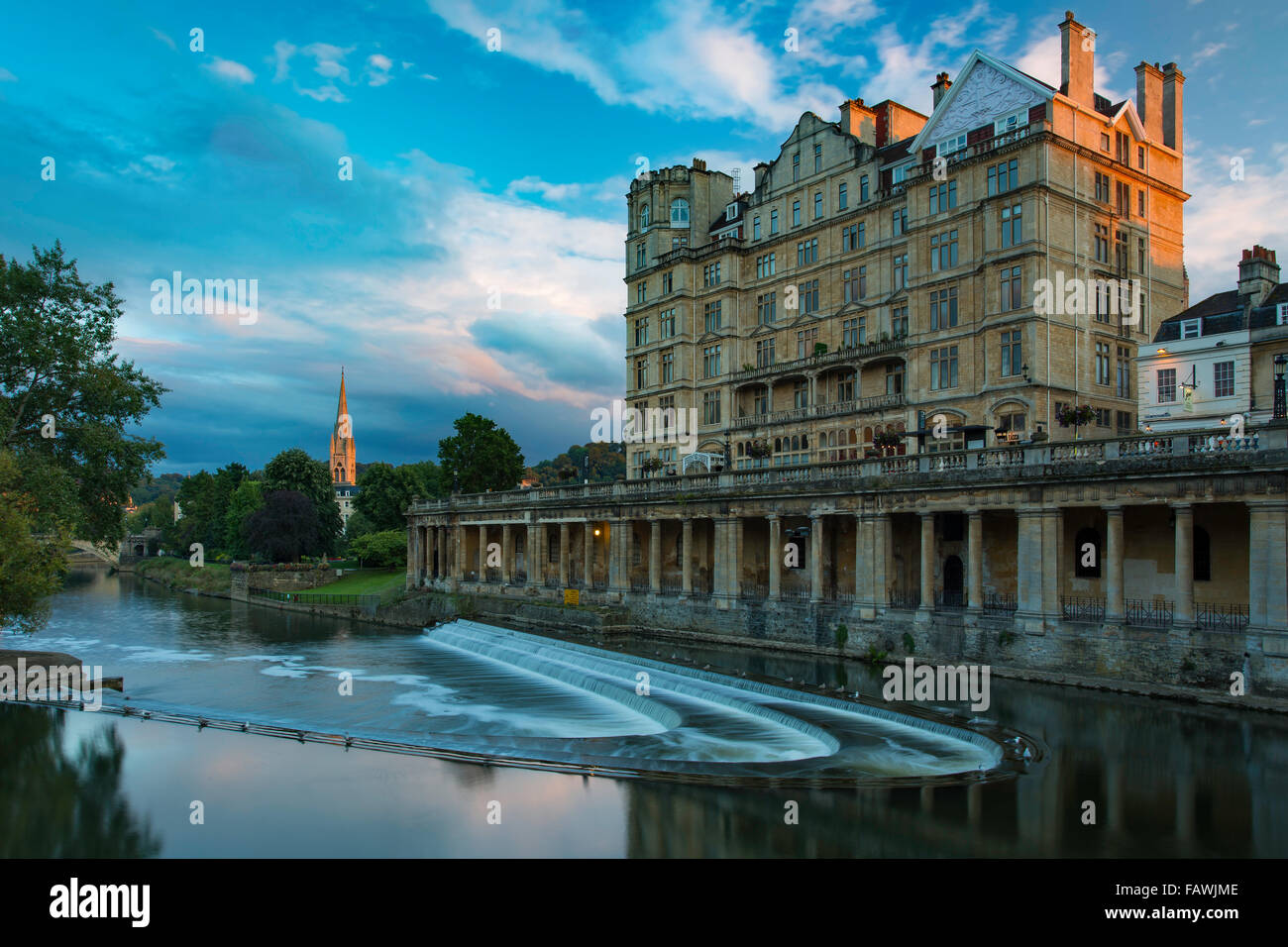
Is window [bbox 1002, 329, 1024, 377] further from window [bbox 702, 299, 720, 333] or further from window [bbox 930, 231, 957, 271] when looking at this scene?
window [bbox 702, 299, 720, 333]

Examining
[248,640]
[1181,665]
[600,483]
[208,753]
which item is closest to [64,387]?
[248,640]

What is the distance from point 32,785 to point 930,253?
46829 mm

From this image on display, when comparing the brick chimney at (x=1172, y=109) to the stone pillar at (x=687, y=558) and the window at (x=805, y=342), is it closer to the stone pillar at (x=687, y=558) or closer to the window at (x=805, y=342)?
the window at (x=805, y=342)

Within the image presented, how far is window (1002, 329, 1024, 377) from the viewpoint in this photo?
43750 mm

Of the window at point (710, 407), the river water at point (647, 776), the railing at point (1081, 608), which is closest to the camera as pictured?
the river water at point (647, 776)

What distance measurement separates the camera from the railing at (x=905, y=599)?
38.5 meters

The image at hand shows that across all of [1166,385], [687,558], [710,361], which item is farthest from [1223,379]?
[710,361]

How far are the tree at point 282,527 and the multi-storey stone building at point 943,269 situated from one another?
170 feet

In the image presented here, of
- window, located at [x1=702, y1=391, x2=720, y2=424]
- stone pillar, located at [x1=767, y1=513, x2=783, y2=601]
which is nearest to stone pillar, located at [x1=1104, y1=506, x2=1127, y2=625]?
stone pillar, located at [x1=767, y1=513, x2=783, y2=601]

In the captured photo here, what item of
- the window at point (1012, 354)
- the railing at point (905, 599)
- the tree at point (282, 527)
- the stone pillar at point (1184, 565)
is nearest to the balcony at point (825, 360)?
the window at point (1012, 354)

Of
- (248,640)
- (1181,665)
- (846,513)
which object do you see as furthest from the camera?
(248,640)

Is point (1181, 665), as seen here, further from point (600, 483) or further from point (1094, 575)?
point (600, 483)

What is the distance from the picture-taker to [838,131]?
55.3 m

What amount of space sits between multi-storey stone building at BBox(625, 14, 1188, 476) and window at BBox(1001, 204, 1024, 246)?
10 cm
